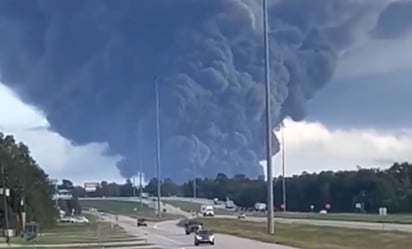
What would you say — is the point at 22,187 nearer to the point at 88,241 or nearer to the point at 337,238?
the point at 88,241

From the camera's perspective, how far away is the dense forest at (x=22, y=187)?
427 feet

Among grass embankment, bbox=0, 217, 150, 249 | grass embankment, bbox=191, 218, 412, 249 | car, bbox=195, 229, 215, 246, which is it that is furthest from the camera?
Result: grass embankment, bbox=0, 217, 150, 249

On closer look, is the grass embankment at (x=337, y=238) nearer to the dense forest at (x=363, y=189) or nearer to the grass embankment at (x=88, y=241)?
the grass embankment at (x=88, y=241)

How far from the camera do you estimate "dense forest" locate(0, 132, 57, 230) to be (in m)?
130

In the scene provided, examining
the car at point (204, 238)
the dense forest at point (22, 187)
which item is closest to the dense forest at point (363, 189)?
the dense forest at point (22, 187)

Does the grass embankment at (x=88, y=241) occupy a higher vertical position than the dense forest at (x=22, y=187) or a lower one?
lower

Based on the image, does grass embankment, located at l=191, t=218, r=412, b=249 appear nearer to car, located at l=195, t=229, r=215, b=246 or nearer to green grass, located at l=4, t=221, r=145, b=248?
car, located at l=195, t=229, r=215, b=246

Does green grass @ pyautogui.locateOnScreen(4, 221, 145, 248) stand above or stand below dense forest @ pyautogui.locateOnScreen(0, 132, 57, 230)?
below

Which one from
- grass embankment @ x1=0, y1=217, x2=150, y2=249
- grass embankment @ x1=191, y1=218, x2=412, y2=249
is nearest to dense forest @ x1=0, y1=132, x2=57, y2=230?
grass embankment @ x1=0, y1=217, x2=150, y2=249

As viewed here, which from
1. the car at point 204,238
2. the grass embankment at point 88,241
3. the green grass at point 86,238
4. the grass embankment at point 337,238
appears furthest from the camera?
the green grass at point 86,238

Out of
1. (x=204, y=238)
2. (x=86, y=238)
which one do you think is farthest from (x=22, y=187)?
(x=204, y=238)

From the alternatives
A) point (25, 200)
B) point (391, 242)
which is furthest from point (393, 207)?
point (391, 242)

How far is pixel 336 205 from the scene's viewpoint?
186 m

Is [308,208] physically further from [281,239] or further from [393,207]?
[281,239]
